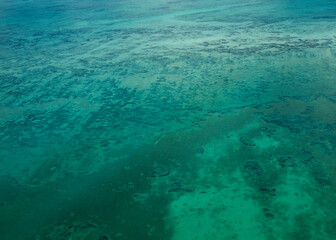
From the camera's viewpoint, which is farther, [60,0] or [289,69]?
[60,0]

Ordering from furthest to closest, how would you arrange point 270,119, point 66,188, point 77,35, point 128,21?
point 128,21 → point 77,35 → point 270,119 → point 66,188

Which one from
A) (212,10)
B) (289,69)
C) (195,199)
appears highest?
(212,10)

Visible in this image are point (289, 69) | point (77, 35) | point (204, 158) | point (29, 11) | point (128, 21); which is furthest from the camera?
point (29, 11)

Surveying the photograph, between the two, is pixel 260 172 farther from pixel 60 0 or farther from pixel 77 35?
pixel 60 0

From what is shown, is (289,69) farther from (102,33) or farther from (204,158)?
(102,33)

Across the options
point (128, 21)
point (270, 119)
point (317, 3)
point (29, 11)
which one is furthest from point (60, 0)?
point (270, 119)

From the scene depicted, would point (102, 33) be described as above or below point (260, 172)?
above
